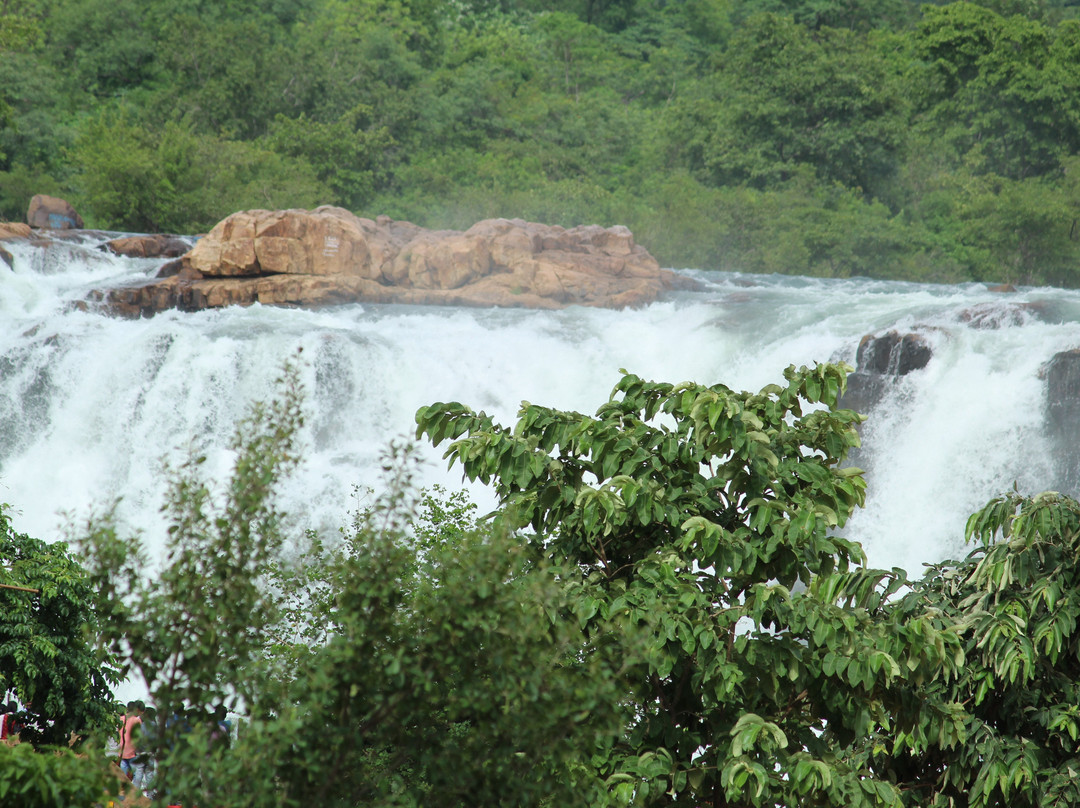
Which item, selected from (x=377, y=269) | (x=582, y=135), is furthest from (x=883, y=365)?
(x=582, y=135)

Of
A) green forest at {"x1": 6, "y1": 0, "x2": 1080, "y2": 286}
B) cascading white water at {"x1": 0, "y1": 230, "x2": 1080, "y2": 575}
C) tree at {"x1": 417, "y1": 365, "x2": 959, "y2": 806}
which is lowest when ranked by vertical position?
cascading white water at {"x1": 0, "y1": 230, "x2": 1080, "y2": 575}

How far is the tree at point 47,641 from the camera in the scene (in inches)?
273

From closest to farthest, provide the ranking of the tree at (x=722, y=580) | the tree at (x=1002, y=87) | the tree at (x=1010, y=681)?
the tree at (x=722, y=580), the tree at (x=1010, y=681), the tree at (x=1002, y=87)

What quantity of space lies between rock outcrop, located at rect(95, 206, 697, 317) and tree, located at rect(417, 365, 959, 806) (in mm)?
16677

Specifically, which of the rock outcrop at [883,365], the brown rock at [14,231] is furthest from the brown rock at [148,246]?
the rock outcrop at [883,365]

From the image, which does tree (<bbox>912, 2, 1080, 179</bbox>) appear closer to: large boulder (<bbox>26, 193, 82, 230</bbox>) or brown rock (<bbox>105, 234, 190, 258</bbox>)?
brown rock (<bbox>105, 234, 190, 258</bbox>)

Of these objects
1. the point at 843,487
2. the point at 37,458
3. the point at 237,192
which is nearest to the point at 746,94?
the point at 237,192

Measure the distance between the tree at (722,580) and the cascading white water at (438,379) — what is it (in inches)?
365

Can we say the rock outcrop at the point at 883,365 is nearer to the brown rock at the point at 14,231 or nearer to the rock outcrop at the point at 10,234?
the rock outcrop at the point at 10,234

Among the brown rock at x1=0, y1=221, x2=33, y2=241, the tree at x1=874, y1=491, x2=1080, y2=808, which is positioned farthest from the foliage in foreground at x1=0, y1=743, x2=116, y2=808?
the brown rock at x1=0, y1=221, x2=33, y2=241

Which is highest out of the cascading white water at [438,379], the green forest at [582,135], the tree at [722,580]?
the green forest at [582,135]

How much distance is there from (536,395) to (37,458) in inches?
298

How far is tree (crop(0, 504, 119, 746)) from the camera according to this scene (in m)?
6.93

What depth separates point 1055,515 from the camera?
203 inches
